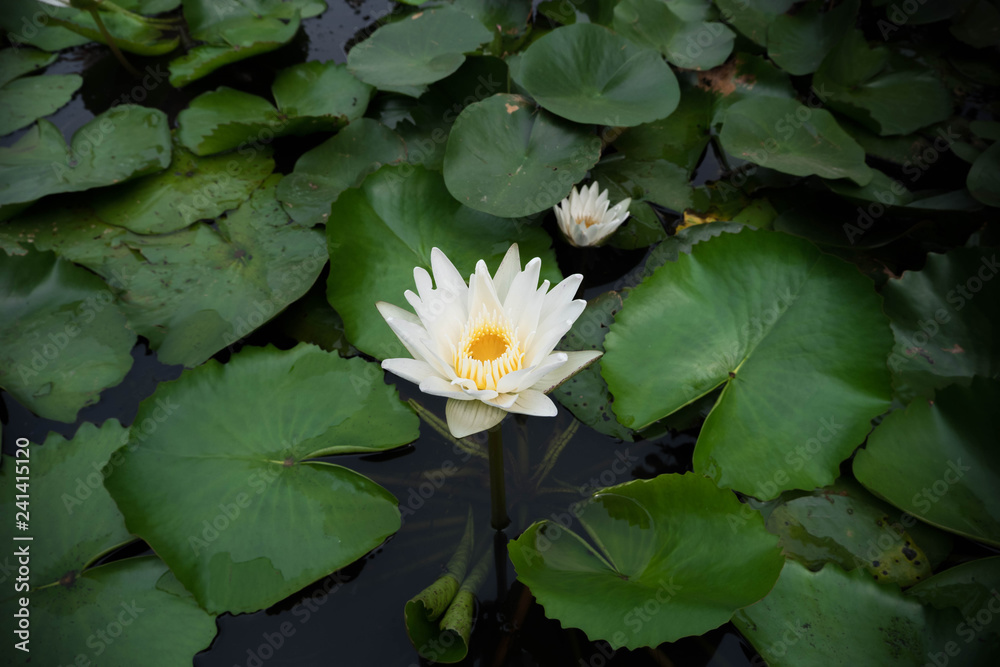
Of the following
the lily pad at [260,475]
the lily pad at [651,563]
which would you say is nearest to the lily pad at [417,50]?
the lily pad at [260,475]

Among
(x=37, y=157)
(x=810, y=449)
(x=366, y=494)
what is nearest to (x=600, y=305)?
(x=810, y=449)

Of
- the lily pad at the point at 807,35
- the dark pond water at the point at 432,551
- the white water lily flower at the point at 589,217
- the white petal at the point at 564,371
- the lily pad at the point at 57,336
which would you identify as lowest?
the dark pond water at the point at 432,551

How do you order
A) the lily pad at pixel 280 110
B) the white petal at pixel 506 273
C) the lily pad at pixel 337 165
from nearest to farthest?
the white petal at pixel 506 273 < the lily pad at pixel 337 165 < the lily pad at pixel 280 110

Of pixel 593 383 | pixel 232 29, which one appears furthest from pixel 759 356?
pixel 232 29

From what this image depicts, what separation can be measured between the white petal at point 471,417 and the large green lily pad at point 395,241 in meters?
0.61

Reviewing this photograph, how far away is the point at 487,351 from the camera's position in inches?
61.4

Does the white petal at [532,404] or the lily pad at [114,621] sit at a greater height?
the white petal at [532,404]

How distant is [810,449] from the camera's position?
5.59 ft

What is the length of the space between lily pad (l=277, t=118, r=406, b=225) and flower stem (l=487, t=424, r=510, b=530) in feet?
4.73

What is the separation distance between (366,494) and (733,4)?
3231 millimetres

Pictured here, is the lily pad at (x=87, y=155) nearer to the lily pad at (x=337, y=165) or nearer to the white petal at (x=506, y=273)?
the lily pad at (x=337, y=165)

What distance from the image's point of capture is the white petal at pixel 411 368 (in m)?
1.45

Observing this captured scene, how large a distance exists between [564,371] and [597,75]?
1.64 m

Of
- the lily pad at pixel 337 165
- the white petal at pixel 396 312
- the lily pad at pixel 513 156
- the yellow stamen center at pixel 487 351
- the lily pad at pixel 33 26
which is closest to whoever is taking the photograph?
the yellow stamen center at pixel 487 351
